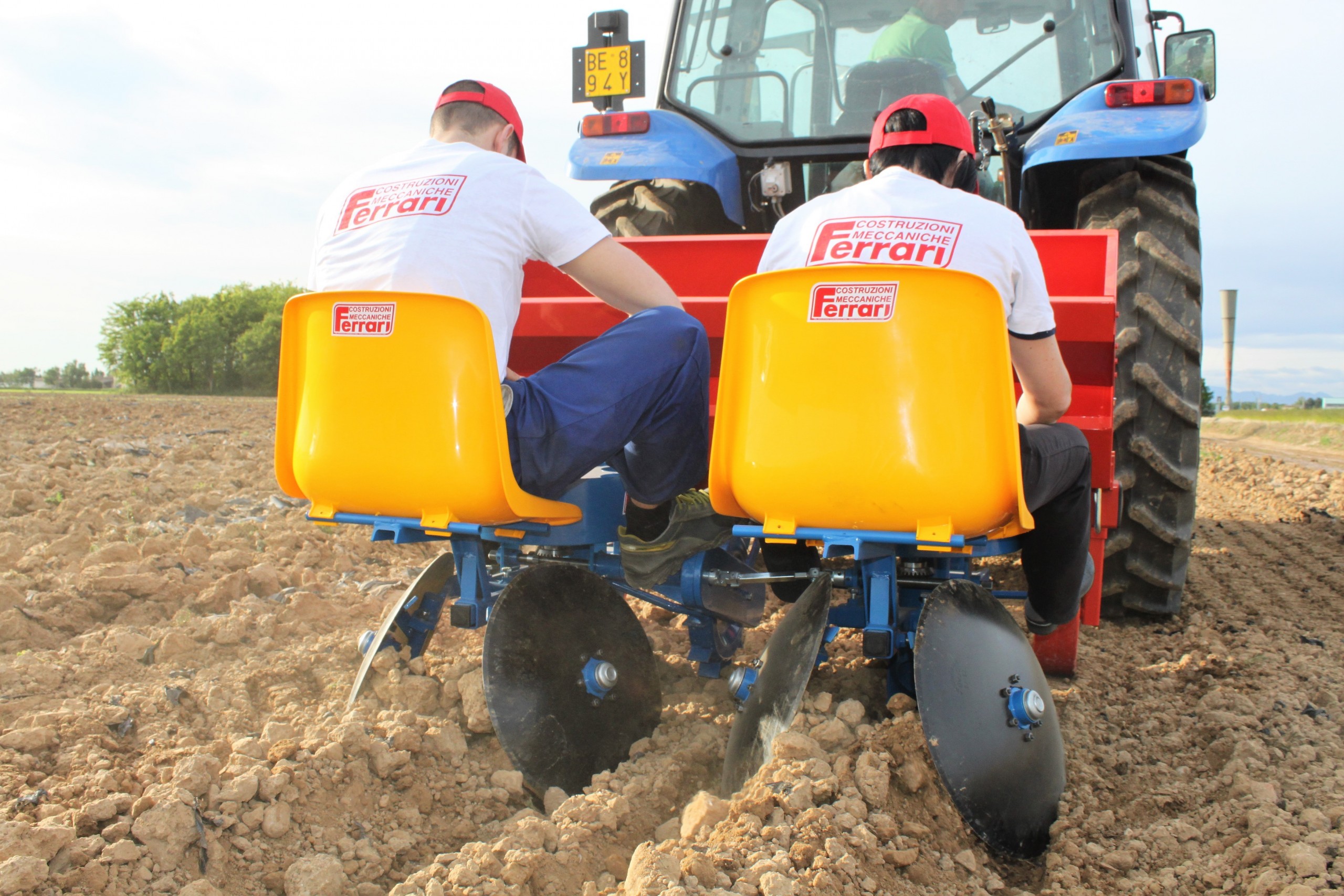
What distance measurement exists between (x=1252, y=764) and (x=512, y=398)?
176 centimetres

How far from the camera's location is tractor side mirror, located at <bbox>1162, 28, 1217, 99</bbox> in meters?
3.78

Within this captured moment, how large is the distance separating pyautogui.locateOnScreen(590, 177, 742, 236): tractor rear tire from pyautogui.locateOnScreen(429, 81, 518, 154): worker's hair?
1671 millimetres

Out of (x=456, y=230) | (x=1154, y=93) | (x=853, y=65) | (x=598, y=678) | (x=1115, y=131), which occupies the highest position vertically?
(x=853, y=65)

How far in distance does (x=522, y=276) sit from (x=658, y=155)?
1.71 meters

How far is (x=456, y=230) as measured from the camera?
2.10 meters

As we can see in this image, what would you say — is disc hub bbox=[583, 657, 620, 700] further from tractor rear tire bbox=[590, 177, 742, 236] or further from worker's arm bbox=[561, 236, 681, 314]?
tractor rear tire bbox=[590, 177, 742, 236]

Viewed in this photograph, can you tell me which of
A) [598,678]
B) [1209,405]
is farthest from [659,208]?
[1209,405]

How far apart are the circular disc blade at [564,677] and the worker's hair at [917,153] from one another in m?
1.22

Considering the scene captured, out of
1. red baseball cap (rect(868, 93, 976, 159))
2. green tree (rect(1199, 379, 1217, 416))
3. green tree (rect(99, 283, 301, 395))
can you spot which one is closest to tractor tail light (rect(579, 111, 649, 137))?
red baseball cap (rect(868, 93, 976, 159))

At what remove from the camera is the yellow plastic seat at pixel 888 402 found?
1.76 meters

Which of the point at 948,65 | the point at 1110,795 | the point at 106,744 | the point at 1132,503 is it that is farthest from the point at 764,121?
the point at 106,744

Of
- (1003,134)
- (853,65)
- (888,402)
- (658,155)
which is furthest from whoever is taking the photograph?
(853,65)

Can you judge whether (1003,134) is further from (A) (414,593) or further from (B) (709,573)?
(A) (414,593)

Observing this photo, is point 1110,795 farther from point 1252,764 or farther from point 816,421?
point 816,421
